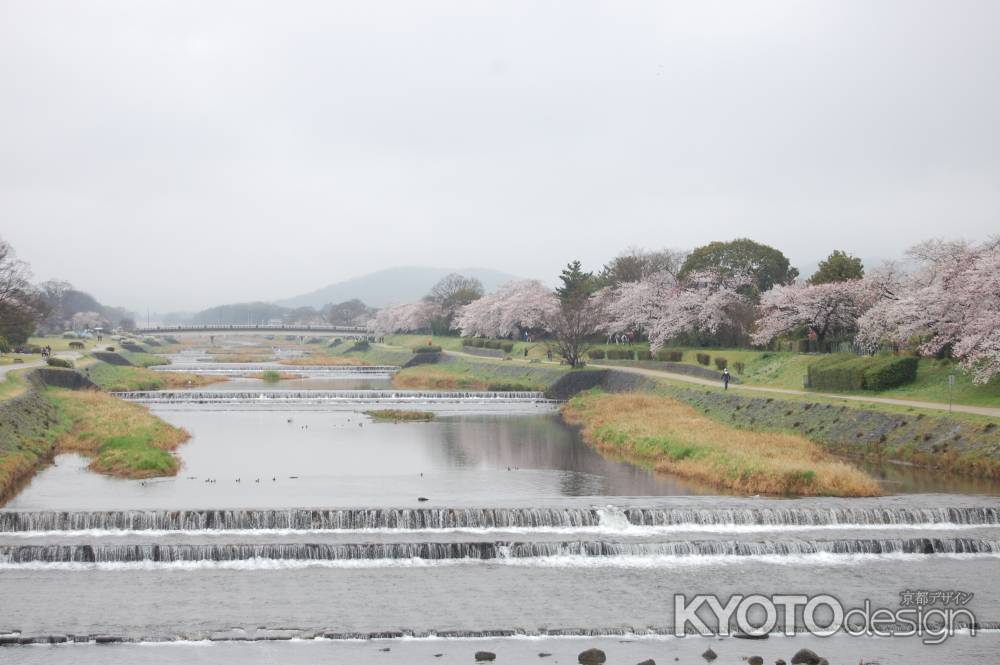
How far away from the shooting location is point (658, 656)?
1738 cm

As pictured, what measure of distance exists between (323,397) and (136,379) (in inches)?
830

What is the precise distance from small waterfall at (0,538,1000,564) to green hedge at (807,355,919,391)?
71.8 ft

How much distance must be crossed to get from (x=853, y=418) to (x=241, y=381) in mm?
59500

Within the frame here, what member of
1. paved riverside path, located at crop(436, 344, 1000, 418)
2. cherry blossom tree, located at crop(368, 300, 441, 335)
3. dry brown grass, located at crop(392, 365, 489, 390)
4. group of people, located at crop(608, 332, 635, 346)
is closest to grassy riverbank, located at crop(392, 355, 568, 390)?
dry brown grass, located at crop(392, 365, 489, 390)

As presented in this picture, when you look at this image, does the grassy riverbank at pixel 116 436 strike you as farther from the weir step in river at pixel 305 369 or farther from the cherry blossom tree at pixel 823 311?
the cherry blossom tree at pixel 823 311

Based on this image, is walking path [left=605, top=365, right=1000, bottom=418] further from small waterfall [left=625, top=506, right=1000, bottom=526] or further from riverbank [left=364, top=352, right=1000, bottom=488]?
small waterfall [left=625, top=506, right=1000, bottom=526]

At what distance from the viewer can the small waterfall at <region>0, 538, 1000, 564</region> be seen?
75.2 ft

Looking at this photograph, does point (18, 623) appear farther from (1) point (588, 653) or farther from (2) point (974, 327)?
(2) point (974, 327)

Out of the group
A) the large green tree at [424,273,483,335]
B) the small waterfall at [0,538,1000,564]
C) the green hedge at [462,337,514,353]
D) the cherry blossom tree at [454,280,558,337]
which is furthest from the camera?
the large green tree at [424,273,483,335]

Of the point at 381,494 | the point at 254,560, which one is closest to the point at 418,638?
the point at 254,560

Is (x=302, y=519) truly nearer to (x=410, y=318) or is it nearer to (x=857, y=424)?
(x=857, y=424)

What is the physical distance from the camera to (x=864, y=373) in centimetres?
4562

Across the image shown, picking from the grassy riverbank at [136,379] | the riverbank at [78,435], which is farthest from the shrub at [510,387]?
the riverbank at [78,435]

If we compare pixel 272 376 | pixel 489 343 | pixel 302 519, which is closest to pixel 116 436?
pixel 302 519
